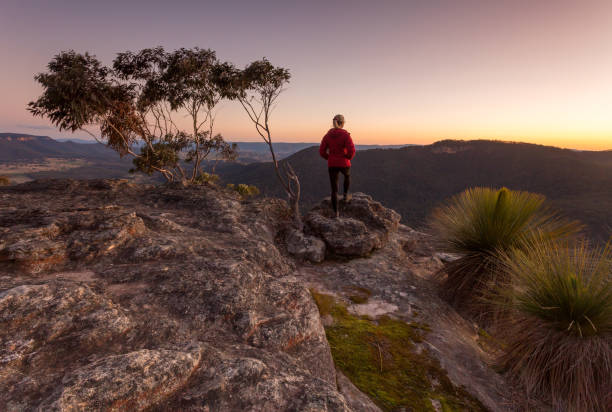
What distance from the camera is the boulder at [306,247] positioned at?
5.96 meters

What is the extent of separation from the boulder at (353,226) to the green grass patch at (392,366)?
2.47 m

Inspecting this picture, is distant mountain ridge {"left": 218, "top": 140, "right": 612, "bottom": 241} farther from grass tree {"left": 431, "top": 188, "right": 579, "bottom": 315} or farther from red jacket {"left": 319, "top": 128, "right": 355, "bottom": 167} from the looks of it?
grass tree {"left": 431, "top": 188, "right": 579, "bottom": 315}

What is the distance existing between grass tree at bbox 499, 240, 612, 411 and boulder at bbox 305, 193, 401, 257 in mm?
3258

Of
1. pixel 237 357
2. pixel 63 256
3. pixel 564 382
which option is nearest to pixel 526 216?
pixel 564 382

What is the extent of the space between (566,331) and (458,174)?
101160 millimetres

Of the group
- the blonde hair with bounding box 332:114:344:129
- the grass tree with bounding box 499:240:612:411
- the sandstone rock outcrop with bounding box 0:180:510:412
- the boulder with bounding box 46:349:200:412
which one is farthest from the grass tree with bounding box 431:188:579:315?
the boulder with bounding box 46:349:200:412

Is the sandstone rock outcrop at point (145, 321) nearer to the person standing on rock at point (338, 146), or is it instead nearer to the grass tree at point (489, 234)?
the person standing on rock at point (338, 146)

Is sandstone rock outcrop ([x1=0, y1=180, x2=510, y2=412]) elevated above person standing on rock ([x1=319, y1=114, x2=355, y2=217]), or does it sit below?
below

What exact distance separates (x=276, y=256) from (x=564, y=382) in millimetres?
3730

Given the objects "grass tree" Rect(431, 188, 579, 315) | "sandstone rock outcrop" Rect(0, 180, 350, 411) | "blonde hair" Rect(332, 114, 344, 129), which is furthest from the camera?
"blonde hair" Rect(332, 114, 344, 129)

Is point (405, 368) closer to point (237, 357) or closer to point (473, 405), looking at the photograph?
point (473, 405)

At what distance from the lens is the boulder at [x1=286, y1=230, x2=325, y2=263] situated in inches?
235

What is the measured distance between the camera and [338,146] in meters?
6.22

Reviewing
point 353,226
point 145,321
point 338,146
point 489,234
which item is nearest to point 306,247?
point 353,226
